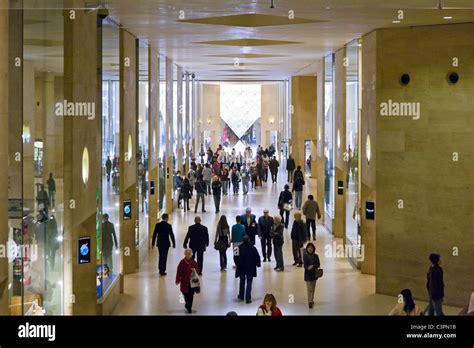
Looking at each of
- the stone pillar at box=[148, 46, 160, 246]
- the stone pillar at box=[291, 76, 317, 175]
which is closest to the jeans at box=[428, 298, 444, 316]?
the stone pillar at box=[148, 46, 160, 246]

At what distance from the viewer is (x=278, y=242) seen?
16.8 metres

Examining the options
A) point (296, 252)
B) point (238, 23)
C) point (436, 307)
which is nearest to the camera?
point (436, 307)

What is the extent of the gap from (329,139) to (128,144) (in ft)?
28.4

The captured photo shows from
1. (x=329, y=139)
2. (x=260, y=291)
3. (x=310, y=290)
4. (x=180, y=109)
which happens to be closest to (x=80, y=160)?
(x=310, y=290)

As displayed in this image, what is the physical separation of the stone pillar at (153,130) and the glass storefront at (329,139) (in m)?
5.24

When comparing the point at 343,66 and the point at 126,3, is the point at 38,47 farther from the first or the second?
the point at 343,66

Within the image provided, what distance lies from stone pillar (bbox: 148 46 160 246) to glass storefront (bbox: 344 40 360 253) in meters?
5.40

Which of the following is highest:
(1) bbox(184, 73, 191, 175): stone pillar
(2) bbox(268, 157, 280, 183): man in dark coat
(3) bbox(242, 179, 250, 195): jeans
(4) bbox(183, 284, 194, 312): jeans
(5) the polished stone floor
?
(1) bbox(184, 73, 191, 175): stone pillar

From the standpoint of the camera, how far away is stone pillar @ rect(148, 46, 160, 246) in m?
21.2

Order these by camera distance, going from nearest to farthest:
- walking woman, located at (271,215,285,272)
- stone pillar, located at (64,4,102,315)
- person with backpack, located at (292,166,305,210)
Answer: stone pillar, located at (64,4,102,315) → walking woman, located at (271,215,285,272) → person with backpack, located at (292,166,305,210)

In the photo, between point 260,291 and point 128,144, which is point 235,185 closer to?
point 128,144

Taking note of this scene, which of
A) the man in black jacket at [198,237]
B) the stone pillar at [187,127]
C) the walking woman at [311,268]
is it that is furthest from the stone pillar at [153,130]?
the stone pillar at [187,127]

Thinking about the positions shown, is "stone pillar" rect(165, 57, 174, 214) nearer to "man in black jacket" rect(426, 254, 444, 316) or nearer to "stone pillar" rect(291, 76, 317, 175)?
"stone pillar" rect(291, 76, 317, 175)
